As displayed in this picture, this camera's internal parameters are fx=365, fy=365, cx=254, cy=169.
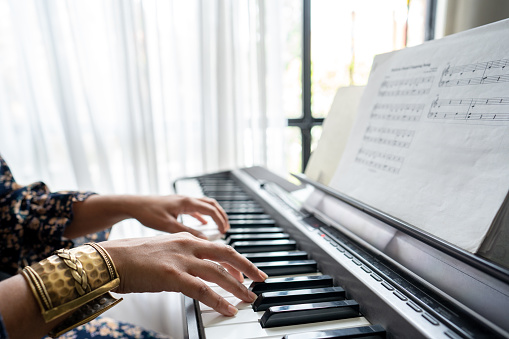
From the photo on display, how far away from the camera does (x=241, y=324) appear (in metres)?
0.54

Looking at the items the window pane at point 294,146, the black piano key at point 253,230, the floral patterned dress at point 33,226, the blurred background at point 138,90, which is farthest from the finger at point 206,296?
the window pane at point 294,146

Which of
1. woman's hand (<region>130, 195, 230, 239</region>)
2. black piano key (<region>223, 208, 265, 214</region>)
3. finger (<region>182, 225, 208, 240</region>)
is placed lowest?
black piano key (<region>223, 208, 265, 214</region>)

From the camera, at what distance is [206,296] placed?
562mm

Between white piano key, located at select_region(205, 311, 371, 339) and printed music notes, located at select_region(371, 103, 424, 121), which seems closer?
white piano key, located at select_region(205, 311, 371, 339)

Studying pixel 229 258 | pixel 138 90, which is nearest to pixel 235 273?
pixel 229 258

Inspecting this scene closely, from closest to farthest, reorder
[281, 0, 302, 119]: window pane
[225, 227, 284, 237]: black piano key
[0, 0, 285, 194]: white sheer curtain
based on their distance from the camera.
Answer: [225, 227, 284, 237]: black piano key
[0, 0, 285, 194]: white sheer curtain
[281, 0, 302, 119]: window pane

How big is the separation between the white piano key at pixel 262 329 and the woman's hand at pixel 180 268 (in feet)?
0.10

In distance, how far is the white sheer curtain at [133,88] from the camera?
193 cm

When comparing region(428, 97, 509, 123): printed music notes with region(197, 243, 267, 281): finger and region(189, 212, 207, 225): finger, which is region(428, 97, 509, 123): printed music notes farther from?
region(189, 212, 207, 225): finger

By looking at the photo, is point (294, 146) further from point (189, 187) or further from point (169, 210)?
point (169, 210)

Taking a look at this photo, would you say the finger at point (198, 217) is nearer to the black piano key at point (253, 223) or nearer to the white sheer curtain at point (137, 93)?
the black piano key at point (253, 223)

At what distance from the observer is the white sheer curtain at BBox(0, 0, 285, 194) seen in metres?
1.93

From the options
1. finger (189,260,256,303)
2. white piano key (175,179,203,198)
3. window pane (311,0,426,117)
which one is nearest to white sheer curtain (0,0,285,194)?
window pane (311,0,426,117)

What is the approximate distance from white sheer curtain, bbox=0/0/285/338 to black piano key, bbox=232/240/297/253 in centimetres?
141
